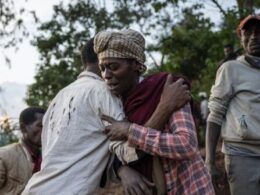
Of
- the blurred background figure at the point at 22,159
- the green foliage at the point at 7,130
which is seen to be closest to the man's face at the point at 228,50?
the green foliage at the point at 7,130

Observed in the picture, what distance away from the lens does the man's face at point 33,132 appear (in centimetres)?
450

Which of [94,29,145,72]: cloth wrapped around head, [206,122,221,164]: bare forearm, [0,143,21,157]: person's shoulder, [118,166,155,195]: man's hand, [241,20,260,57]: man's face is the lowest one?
[206,122,221,164]: bare forearm

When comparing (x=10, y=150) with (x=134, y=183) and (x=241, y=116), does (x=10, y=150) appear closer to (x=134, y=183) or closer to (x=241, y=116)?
(x=241, y=116)

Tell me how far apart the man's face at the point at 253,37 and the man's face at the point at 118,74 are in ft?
5.79

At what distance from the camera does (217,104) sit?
424 centimetres

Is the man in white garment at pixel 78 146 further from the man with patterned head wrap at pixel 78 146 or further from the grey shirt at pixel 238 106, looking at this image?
the grey shirt at pixel 238 106

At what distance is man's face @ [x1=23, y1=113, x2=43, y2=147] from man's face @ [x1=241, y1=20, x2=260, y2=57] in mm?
1723

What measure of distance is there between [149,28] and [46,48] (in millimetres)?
3260

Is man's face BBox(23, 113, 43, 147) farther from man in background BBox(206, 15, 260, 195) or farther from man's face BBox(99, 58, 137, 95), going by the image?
man's face BBox(99, 58, 137, 95)

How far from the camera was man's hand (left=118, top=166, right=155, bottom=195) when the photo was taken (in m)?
2.53

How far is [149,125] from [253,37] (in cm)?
193

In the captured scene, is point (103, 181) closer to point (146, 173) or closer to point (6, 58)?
point (146, 173)

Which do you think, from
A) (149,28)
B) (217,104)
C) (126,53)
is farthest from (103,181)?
(149,28)

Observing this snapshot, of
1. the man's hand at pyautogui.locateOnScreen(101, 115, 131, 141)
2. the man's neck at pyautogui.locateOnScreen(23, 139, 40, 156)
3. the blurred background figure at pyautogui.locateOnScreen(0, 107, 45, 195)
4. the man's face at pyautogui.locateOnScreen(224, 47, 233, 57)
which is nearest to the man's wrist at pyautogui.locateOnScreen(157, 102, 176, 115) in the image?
the man's hand at pyautogui.locateOnScreen(101, 115, 131, 141)
